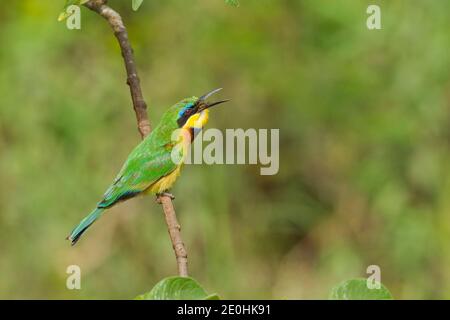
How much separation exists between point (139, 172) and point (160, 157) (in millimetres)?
111

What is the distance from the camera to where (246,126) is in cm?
478

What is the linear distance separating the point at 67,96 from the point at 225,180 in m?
1.00

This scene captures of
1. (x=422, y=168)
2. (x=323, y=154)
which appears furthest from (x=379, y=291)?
(x=323, y=154)

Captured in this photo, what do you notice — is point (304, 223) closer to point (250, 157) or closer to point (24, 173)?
Result: point (250, 157)

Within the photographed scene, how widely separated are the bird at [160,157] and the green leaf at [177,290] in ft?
5.07

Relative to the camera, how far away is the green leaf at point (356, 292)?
45.0 inches

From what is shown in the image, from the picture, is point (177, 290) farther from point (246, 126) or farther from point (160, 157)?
point (246, 126)

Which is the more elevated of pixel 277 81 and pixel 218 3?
pixel 218 3

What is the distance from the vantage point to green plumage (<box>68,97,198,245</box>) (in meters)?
2.74

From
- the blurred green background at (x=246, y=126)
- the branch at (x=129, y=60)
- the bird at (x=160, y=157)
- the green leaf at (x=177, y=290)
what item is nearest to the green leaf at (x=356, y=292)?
the green leaf at (x=177, y=290)

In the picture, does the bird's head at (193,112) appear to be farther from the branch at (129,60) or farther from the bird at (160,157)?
the branch at (129,60)

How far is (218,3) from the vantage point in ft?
15.6

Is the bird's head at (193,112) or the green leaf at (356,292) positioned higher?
the bird's head at (193,112)

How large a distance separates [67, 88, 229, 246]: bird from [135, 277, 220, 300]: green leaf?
5.07ft
